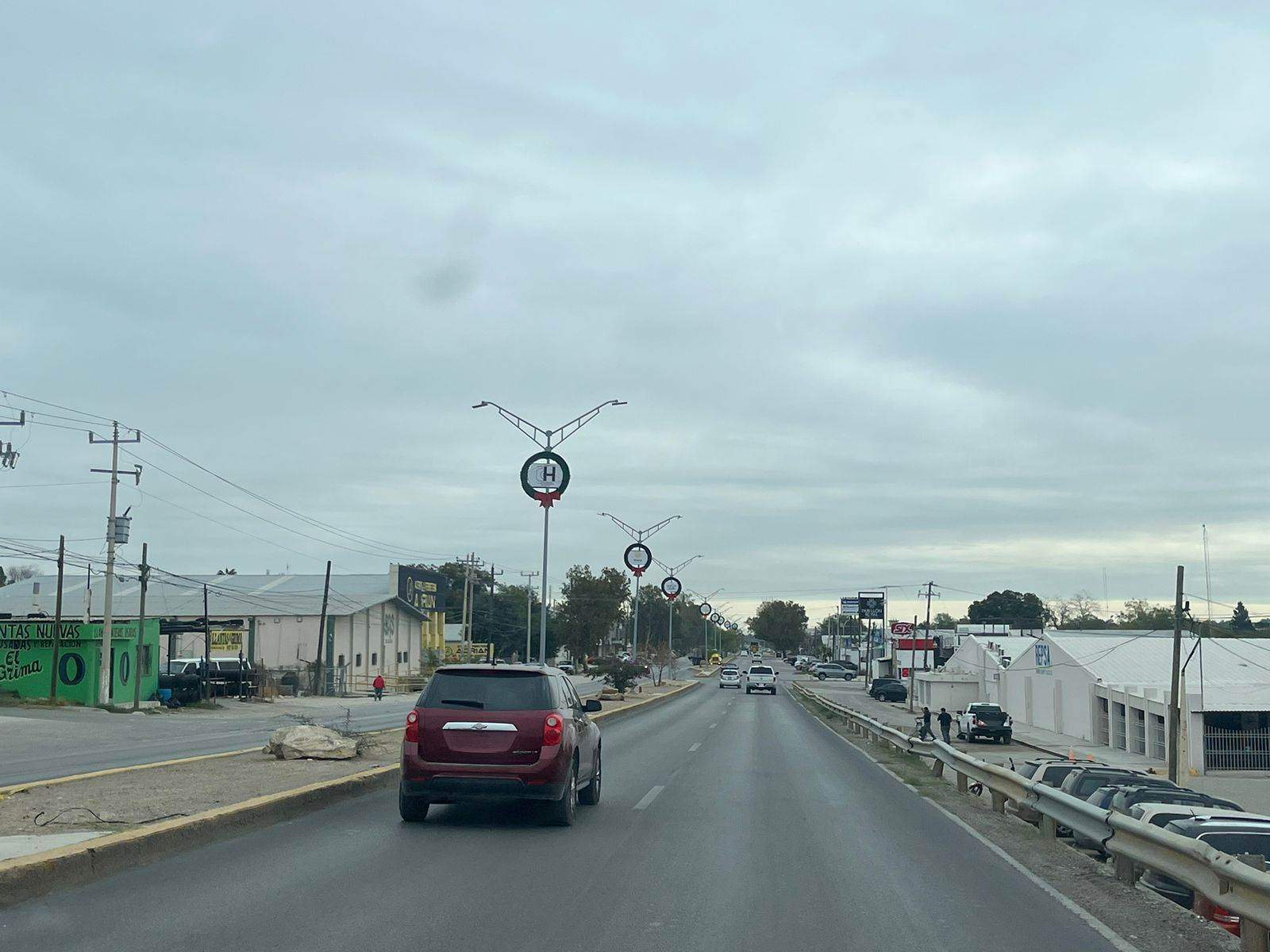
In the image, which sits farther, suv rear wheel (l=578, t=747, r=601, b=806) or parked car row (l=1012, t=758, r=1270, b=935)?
suv rear wheel (l=578, t=747, r=601, b=806)

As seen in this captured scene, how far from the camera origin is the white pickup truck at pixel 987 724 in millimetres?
53719

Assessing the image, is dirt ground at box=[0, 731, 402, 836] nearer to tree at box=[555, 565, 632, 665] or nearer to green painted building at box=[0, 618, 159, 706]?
green painted building at box=[0, 618, 159, 706]

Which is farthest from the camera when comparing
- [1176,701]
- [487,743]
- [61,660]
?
[61,660]

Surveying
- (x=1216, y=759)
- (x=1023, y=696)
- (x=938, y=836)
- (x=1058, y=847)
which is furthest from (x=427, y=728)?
(x=1023, y=696)

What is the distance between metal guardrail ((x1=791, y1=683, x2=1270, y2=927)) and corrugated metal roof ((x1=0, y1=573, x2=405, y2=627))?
6857cm

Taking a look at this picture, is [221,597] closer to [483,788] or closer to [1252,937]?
[483,788]

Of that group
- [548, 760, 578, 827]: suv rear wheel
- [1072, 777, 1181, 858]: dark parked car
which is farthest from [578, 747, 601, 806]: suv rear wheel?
[1072, 777, 1181, 858]: dark parked car

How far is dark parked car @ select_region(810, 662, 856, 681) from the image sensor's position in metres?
132

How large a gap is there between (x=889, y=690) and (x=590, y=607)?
28.9m

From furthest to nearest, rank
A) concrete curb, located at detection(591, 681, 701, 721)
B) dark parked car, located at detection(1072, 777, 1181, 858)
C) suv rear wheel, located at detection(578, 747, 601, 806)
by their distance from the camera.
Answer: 1. concrete curb, located at detection(591, 681, 701, 721)
2. dark parked car, located at detection(1072, 777, 1181, 858)
3. suv rear wheel, located at detection(578, 747, 601, 806)

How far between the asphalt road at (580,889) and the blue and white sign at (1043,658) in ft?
158

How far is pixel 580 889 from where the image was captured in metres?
9.52

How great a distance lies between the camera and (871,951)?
767 cm

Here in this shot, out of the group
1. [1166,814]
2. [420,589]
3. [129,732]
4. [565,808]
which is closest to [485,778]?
[565,808]
